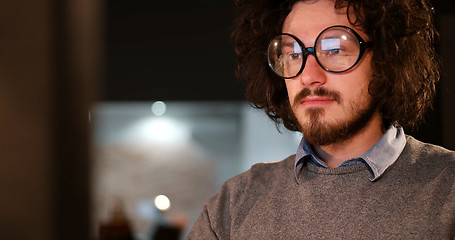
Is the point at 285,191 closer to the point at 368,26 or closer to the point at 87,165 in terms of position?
the point at 368,26

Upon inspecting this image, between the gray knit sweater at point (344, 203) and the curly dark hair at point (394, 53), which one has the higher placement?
the curly dark hair at point (394, 53)

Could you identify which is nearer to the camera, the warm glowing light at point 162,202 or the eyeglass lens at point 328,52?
the eyeglass lens at point 328,52

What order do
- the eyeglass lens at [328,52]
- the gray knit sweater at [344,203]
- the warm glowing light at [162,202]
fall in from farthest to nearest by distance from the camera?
the warm glowing light at [162,202]
the eyeglass lens at [328,52]
the gray knit sweater at [344,203]

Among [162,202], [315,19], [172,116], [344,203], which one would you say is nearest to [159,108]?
[172,116]

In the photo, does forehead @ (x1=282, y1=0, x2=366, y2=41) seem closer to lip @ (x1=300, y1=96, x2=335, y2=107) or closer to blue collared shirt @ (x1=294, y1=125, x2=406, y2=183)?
lip @ (x1=300, y1=96, x2=335, y2=107)

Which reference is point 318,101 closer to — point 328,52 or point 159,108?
point 328,52

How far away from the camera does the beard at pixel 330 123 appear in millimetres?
1437

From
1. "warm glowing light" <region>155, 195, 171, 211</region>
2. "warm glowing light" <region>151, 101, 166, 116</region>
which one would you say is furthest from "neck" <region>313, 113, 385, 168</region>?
"warm glowing light" <region>155, 195, 171, 211</region>

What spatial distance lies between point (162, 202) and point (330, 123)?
2962 mm

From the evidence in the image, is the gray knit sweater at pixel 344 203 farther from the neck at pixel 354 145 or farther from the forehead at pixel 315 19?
the forehead at pixel 315 19

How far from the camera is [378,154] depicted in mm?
1368

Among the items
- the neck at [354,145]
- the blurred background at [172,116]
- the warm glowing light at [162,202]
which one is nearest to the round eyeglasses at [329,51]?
the neck at [354,145]

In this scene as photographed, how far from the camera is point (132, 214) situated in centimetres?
426

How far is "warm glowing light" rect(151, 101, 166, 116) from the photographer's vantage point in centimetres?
400
